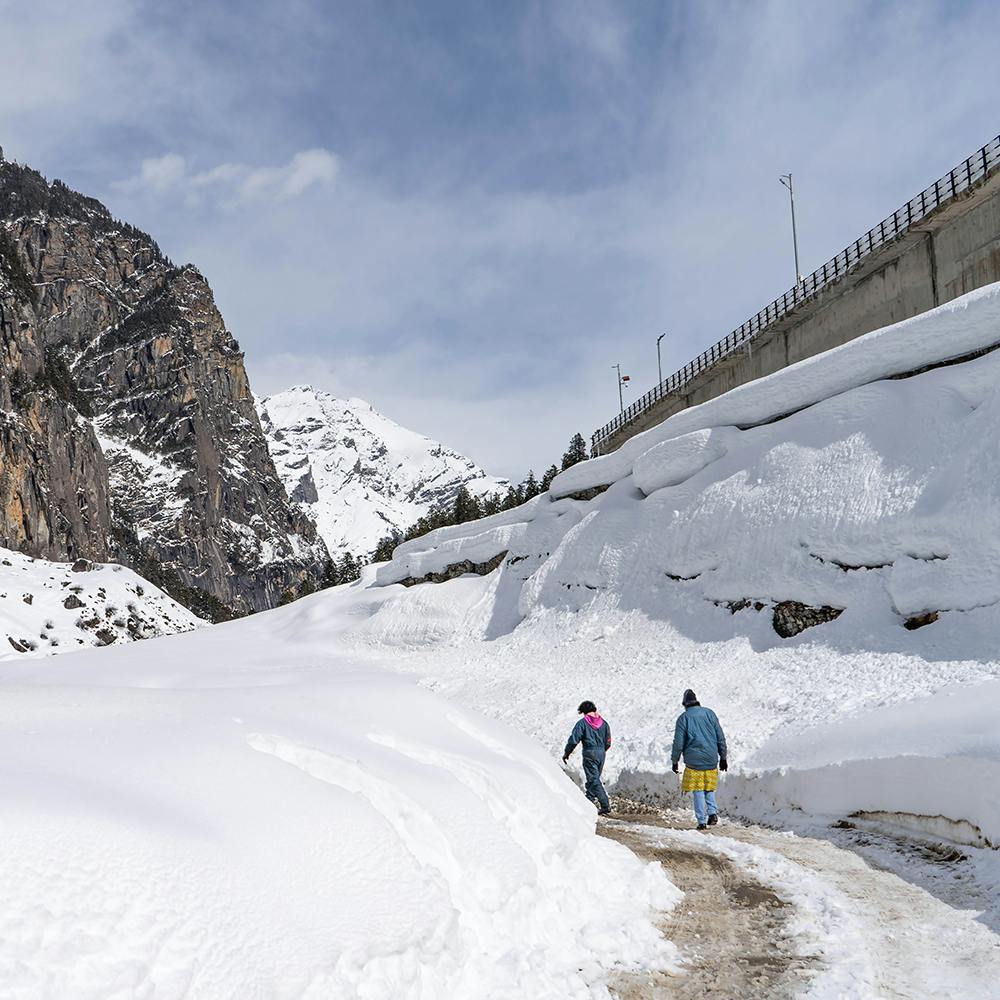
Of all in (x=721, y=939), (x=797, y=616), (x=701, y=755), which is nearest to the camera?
(x=721, y=939)

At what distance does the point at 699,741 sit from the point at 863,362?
13230 millimetres

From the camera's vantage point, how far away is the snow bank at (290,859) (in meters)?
3.46

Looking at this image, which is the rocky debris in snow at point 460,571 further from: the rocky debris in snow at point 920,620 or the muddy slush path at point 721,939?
the muddy slush path at point 721,939

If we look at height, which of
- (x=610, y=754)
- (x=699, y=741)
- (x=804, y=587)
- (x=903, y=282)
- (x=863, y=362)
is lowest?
(x=610, y=754)

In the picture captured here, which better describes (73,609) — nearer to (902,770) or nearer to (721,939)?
(902,770)

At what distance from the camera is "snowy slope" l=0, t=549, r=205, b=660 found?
4303 cm

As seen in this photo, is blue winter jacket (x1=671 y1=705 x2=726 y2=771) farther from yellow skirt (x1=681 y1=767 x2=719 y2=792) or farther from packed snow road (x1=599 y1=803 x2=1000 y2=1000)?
packed snow road (x1=599 y1=803 x2=1000 y2=1000)

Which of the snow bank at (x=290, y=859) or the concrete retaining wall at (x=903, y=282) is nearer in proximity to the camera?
the snow bank at (x=290, y=859)

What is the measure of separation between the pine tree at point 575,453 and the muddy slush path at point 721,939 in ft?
163

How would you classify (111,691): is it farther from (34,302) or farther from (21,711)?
(34,302)

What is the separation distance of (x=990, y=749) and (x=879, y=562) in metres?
9.29

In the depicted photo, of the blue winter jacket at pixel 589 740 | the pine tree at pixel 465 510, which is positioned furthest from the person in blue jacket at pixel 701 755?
the pine tree at pixel 465 510

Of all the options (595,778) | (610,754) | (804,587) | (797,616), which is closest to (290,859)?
(595,778)

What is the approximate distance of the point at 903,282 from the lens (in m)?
28.2
